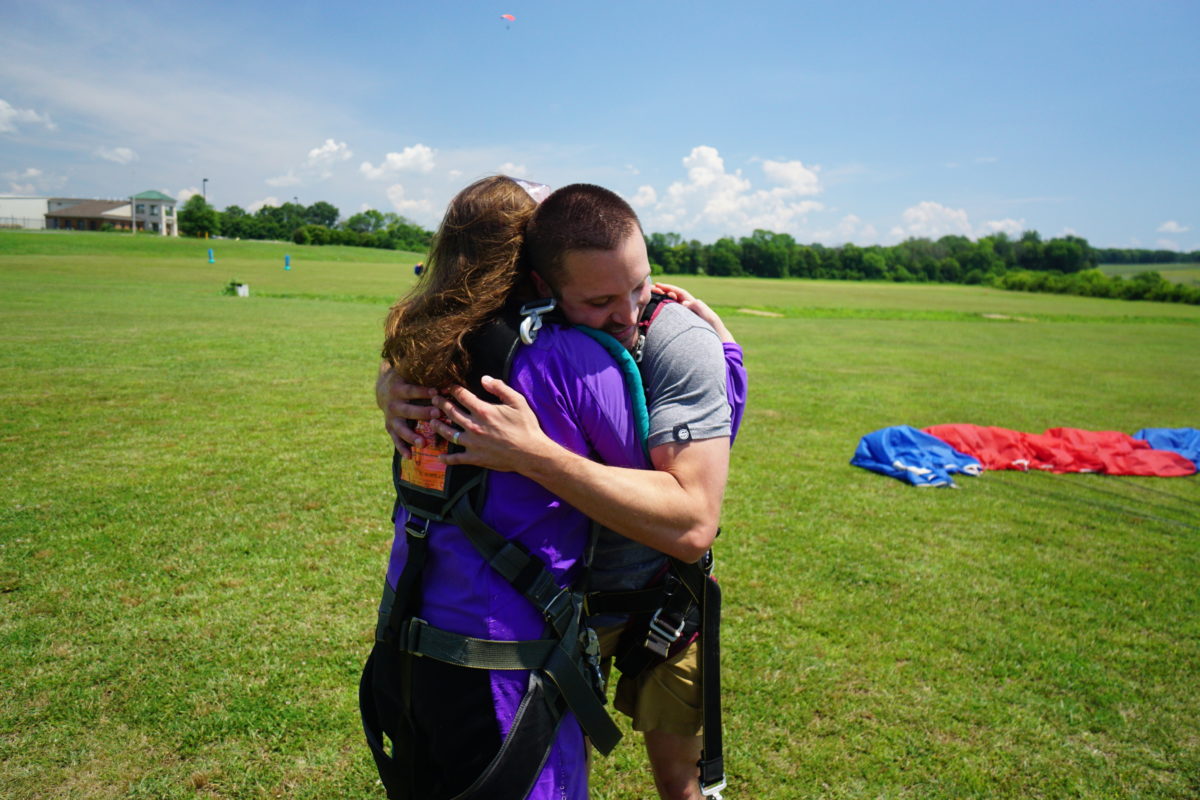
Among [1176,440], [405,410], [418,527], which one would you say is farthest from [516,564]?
[1176,440]

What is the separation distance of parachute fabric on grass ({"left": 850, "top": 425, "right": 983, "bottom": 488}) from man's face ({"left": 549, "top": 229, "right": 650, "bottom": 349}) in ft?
25.5

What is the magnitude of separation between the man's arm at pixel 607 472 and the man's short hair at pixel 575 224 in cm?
37

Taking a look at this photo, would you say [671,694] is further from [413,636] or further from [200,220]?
[200,220]

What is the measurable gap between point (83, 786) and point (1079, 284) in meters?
105

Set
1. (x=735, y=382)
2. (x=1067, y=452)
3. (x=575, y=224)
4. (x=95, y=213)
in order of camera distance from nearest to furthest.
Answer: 1. (x=575, y=224)
2. (x=735, y=382)
3. (x=1067, y=452)
4. (x=95, y=213)

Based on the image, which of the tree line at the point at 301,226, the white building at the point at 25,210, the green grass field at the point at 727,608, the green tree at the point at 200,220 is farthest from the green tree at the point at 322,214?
the green grass field at the point at 727,608

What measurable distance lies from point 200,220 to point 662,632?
143 meters

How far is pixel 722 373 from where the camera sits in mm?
1900

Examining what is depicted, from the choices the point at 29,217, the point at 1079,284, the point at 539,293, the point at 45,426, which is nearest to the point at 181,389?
the point at 45,426

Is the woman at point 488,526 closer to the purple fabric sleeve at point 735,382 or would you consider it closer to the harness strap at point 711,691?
the purple fabric sleeve at point 735,382

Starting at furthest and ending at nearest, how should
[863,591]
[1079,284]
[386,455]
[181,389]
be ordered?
[1079,284] → [181,389] → [386,455] → [863,591]

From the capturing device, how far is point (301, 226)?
436 ft

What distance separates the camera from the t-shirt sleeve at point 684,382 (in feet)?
5.87

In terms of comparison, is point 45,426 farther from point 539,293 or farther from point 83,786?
point 539,293
